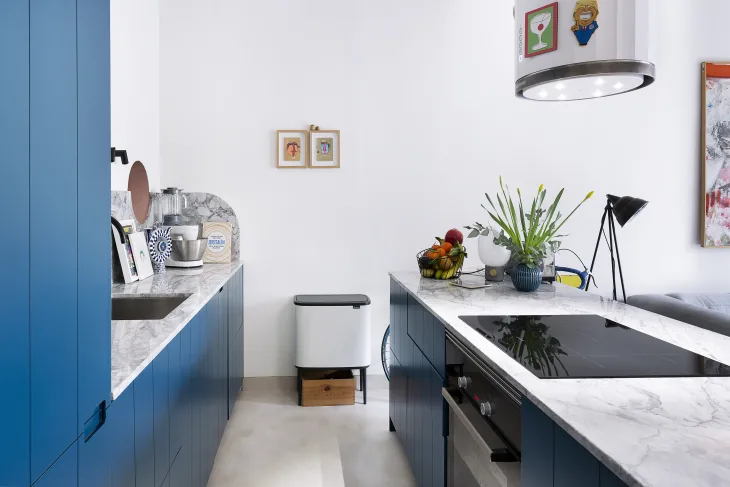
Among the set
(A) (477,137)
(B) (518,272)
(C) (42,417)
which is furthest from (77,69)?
(A) (477,137)

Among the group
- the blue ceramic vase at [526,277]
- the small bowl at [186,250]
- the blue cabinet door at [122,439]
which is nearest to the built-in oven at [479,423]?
the blue ceramic vase at [526,277]

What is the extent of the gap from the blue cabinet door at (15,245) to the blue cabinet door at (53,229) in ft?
0.06

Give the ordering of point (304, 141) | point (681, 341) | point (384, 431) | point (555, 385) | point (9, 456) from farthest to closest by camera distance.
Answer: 1. point (304, 141)
2. point (384, 431)
3. point (681, 341)
4. point (555, 385)
5. point (9, 456)

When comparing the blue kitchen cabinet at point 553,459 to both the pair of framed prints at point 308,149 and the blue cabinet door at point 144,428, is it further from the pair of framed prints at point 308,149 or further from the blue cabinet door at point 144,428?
the pair of framed prints at point 308,149

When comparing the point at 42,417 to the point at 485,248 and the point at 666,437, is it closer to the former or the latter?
the point at 666,437

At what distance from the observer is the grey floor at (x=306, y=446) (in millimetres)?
2699

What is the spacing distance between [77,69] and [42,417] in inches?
22.9

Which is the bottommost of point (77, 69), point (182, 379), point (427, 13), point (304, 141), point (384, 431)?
point (384, 431)

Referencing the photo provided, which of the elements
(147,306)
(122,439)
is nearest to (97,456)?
(122,439)

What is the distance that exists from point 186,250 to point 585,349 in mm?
2635

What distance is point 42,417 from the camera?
0.86m

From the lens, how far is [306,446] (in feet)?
10.1

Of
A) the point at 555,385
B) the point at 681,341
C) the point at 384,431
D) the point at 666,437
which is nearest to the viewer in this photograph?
the point at 666,437

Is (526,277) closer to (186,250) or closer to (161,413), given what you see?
(161,413)
